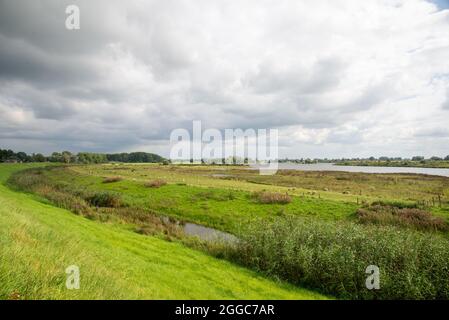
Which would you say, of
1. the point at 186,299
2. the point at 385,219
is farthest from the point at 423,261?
the point at 385,219

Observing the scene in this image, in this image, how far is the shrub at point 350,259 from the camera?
603 inches

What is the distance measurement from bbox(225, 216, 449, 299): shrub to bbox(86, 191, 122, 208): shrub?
30.8 metres

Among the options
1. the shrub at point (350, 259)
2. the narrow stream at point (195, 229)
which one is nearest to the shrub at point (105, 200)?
the narrow stream at point (195, 229)

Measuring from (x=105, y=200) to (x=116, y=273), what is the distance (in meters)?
37.8

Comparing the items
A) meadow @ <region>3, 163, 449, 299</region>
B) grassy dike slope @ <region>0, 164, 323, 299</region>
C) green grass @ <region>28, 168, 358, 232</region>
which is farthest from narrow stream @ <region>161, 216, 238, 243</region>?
grassy dike slope @ <region>0, 164, 323, 299</region>

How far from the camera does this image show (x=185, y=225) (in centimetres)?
3691

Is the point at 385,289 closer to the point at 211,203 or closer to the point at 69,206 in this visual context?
the point at 211,203

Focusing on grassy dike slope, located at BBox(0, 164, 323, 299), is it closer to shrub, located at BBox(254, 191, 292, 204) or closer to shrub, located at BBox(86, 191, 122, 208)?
shrub, located at BBox(254, 191, 292, 204)

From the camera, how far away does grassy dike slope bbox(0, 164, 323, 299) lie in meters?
8.52

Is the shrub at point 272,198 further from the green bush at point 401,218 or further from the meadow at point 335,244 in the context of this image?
the green bush at point 401,218

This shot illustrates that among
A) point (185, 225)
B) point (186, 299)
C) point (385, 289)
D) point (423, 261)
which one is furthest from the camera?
point (185, 225)

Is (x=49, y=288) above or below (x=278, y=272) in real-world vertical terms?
above

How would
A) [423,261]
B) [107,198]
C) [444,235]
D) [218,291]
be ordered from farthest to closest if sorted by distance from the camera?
1. [107,198]
2. [444,235]
3. [423,261]
4. [218,291]
